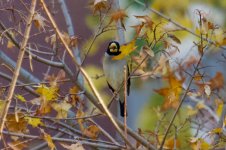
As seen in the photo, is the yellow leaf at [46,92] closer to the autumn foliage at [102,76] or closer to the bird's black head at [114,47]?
the autumn foliage at [102,76]

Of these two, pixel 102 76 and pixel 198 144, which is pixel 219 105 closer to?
pixel 102 76

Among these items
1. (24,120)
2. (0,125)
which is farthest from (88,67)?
(0,125)

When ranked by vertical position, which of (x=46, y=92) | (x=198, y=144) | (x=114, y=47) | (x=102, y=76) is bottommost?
(x=198, y=144)

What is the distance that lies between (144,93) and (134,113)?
0.19 m

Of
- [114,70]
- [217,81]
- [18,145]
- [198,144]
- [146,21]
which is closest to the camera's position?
[146,21]

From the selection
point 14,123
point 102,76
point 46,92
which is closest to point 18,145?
point 14,123

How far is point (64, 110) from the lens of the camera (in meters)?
2.21

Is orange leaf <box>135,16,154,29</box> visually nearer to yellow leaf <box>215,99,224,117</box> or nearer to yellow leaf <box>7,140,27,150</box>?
yellow leaf <box>7,140,27,150</box>

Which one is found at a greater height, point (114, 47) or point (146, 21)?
point (114, 47)

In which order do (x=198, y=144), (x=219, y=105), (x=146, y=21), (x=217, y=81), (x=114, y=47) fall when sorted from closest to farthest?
(x=146, y=21)
(x=198, y=144)
(x=217, y=81)
(x=219, y=105)
(x=114, y=47)

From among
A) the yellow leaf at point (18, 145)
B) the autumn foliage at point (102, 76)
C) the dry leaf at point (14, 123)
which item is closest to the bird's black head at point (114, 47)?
the autumn foliage at point (102, 76)

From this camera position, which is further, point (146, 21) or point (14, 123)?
point (14, 123)

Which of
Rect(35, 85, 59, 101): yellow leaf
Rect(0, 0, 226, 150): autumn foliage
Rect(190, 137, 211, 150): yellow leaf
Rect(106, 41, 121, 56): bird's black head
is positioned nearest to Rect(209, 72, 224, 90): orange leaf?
Rect(0, 0, 226, 150): autumn foliage

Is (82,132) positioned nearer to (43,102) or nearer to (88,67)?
(43,102)
